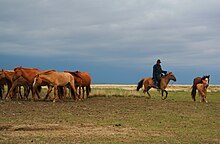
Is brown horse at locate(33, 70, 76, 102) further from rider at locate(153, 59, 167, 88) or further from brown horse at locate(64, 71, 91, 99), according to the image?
rider at locate(153, 59, 167, 88)

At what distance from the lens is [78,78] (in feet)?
78.8

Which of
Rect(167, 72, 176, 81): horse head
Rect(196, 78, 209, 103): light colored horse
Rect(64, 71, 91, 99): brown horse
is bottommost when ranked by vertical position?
Rect(196, 78, 209, 103): light colored horse

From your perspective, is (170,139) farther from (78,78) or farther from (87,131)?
(78,78)

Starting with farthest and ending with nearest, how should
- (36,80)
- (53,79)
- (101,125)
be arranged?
(53,79)
(36,80)
(101,125)

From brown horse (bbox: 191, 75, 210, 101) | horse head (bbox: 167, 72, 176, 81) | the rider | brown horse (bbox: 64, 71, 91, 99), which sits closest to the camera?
brown horse (bbox: 64, 71, 91, 99)

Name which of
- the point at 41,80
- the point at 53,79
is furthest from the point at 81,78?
the point at 41,80

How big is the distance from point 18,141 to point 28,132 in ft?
4.80

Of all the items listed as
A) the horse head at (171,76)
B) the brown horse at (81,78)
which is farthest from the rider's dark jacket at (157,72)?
the brown horse at (81,78)

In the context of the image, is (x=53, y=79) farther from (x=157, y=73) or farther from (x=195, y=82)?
(x=195, y=82)

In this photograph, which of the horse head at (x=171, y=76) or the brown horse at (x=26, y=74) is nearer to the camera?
the brown horse at (x=26, y=74)

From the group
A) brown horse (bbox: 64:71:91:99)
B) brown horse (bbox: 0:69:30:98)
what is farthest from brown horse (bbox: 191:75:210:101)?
brown horse (bbox: 0:69:30:98)

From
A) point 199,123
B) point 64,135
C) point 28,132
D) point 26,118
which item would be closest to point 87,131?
point 64,135

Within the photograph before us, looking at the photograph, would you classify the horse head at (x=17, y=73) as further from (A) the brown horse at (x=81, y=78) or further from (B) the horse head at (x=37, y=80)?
(A) the brown horse at (x=81, y=78)

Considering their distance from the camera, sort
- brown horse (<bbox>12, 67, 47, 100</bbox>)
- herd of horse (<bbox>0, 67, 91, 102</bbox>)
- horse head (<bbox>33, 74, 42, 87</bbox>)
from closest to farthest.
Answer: horse head (<bbox>33, 74, 42, 87</bbox>) → herd of horse (<bbox>0, 67, 91, 102</bbox>) → brown horse (<bbox>12, 67, 47, 100</bbox>)
